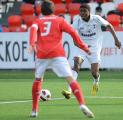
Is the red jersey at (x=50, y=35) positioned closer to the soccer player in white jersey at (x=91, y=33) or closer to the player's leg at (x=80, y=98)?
the player's leg at (x=80, y=98)

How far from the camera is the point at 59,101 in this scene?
15984mm

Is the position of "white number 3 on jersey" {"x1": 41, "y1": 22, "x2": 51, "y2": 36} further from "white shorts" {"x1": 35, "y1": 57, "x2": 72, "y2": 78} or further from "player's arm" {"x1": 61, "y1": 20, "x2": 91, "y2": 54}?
"white shorts" {"x1": 35, "y1": 57, "x2": 72, "y2": 78}

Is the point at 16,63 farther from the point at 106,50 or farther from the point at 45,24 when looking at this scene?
the point at 45,24

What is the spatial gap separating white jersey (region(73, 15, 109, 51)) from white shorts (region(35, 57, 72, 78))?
14.4ft

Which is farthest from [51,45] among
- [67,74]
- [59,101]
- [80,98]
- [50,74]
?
[50,74]

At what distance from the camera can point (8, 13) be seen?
33.2 m

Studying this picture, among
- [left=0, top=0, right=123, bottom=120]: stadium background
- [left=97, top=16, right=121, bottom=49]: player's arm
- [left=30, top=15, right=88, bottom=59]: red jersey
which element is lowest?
[left=0, top=0, right=123, bottom=120]: stadium background

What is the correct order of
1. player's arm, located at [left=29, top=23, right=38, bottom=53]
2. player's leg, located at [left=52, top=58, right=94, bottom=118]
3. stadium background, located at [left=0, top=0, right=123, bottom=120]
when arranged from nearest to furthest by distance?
1. player's arm, located at [left=29, top=23, right=38, bottom=53]
2. player's leg, located at [left=52, top=58, right=94, bottom=118]
3. stadium background, located at [left=0, top=0, right=123, bottom=120]

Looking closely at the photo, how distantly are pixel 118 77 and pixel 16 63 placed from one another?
15.3 feet

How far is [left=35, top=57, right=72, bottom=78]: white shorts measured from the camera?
12.7 m

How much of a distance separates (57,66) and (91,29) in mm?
4730

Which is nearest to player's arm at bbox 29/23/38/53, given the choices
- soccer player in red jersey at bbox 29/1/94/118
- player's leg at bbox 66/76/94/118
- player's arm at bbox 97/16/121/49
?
soccer player in red jersey at bbox 29/1/94/118

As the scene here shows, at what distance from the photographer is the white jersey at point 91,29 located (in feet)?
56.4

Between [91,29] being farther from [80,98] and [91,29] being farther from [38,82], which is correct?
[80,98]
